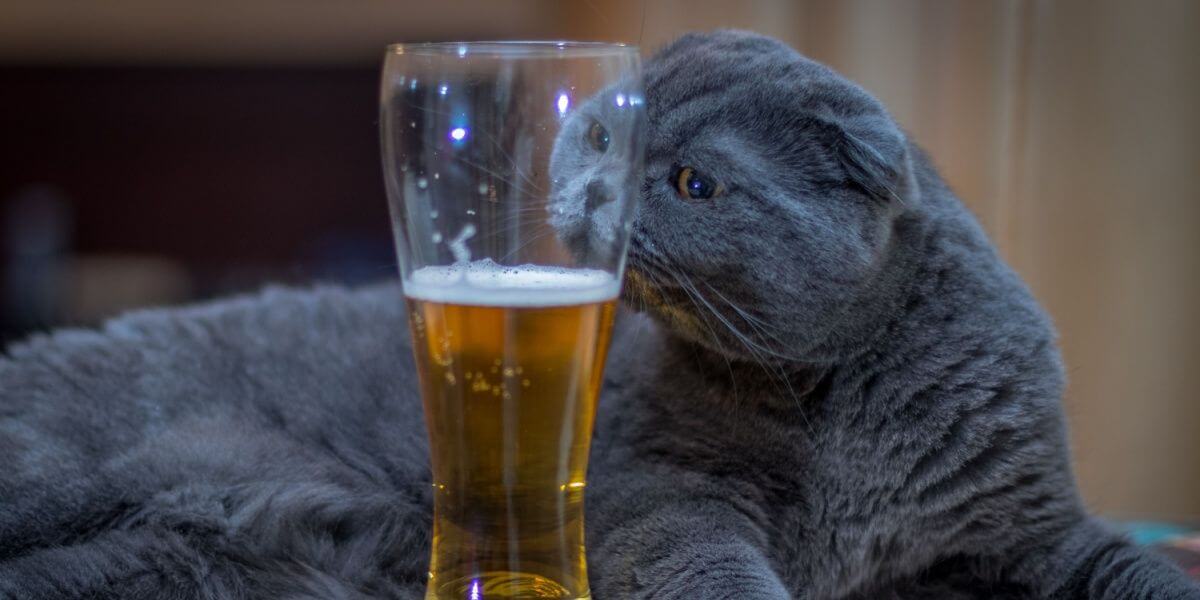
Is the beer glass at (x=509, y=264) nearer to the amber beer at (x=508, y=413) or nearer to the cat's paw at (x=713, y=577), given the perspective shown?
the amber beer at (x=508, y=413)

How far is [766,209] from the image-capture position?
1.02 m

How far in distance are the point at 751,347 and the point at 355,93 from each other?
2502mm

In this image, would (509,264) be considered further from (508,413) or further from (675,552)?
(675,552)

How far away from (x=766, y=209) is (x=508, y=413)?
32 centimetres

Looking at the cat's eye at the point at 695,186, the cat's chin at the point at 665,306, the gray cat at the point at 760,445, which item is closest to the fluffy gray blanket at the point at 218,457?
the gray cat at the point at 760,445

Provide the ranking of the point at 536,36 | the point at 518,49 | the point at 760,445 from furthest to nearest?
the point at 536,36 < the point at 760,445 < the point at 518,49

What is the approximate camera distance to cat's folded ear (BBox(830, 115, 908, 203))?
1.01 m

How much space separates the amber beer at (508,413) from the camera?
0.81 metres

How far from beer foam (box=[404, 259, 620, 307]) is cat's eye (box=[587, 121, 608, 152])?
0.11 m

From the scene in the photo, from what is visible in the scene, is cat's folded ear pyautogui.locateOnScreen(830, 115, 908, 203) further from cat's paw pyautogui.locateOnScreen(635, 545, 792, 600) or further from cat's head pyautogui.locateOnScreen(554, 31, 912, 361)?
cat's paw pyautogui.locateOnScreen(635, 545, 792, 600)

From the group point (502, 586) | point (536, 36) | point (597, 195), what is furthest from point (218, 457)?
point (536, 36)

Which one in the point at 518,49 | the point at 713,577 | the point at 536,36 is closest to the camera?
the point at 518,49

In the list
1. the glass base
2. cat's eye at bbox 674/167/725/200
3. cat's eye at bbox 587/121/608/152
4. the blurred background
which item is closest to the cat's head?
cat's eye at bbox 674/167/725/200

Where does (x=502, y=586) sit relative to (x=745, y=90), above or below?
below
